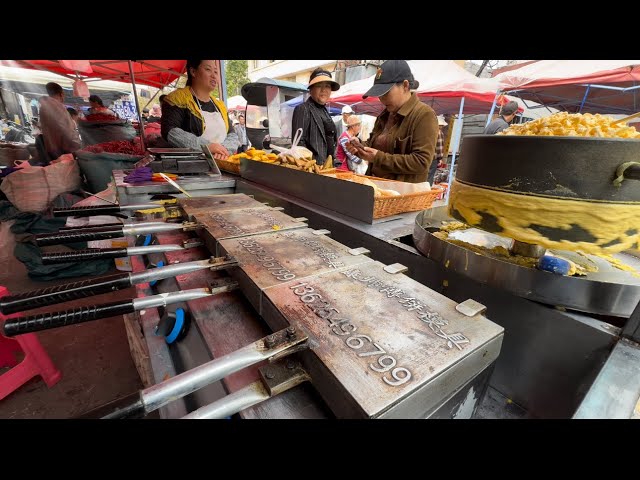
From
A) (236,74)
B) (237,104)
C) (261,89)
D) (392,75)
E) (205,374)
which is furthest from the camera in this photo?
(236,74)

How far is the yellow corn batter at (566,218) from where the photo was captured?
895 millimetres

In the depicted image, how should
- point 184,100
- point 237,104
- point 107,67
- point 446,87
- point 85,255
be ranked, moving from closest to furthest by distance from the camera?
point 85,255
point 184,100
point 107,67
point 446,87
point 237,104

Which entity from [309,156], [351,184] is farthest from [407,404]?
[309,156]

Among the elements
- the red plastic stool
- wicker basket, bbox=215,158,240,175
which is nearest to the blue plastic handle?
wicker basket, bbox=215,158,240,175

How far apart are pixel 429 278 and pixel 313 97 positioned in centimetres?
358

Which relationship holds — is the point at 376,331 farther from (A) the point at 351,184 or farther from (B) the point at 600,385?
(A) the point at 351,184

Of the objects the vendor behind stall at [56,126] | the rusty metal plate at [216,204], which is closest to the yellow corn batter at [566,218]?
the rusty metal plate at [216,204]

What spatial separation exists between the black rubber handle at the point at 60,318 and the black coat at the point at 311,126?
11.6ft

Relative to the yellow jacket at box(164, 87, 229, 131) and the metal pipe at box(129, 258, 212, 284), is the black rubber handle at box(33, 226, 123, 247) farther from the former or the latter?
the yellow jacket at box(164, 87, 229, 131)

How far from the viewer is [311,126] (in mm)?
4082

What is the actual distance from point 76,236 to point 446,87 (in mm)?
11198

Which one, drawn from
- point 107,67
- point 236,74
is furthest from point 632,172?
point 236,74

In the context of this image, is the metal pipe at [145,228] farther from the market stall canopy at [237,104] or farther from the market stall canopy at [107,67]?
the market stall canopy at [237,104]

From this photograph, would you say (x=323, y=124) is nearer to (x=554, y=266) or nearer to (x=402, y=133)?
(x=402, y=133)
